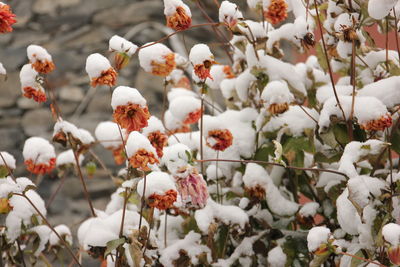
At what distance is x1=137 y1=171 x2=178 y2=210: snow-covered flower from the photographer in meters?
0.81

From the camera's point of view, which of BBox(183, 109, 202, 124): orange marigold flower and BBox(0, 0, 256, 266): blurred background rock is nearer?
BBox(183, 109, 202, 124): orange marigold flower

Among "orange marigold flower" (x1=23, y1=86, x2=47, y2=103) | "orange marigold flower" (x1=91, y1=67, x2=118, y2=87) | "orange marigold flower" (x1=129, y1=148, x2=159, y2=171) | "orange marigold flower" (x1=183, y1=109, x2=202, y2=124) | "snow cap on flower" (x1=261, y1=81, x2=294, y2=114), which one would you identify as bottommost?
"orange marigold flower" (x1=183, y1=109, x2=202, y2=124)

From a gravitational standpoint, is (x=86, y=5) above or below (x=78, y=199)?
above

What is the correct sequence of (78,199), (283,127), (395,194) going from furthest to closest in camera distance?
1. (78,199)
2. (283,127)
3. (395,194)

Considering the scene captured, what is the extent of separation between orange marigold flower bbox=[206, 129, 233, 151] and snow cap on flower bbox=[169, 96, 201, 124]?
0.09 meters

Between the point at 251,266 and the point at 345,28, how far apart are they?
17.8 inches

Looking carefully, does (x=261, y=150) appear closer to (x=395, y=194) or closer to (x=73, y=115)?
(x=395, y=194)

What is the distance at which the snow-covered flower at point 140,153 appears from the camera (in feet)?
2.56

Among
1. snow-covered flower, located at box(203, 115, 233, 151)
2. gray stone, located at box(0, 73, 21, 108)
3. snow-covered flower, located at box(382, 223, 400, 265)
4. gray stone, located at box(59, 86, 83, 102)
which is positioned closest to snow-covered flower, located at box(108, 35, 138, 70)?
snow-covered flower, located at box(203, 115, 233, 151)

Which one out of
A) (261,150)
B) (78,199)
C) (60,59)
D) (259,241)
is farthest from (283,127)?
(60,59)

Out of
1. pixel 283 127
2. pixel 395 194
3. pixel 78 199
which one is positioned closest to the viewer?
pixel 395 194

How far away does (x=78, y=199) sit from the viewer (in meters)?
2.59

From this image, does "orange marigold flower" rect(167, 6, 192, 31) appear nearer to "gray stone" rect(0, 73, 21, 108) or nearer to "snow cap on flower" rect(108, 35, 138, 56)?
"snow cap on flower" rect(108, 35, 138, 56)

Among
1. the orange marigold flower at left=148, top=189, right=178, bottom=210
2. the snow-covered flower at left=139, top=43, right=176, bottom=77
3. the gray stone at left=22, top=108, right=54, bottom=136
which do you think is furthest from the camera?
the gray stone at left=22, top=108, right=54, bottom=136
